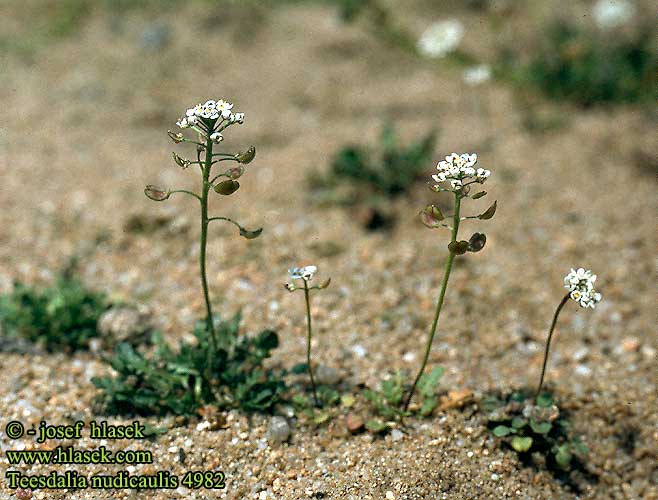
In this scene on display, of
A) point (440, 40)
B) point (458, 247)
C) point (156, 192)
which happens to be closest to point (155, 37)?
point (440, 40)

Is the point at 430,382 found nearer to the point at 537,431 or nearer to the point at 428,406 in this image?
the point at 428,406

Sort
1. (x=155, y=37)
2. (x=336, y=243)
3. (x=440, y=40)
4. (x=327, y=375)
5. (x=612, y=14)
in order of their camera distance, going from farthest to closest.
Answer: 1. (x=155, y=37)
2. (x=612, y=14)
3. (x=440, y=40)
4. (x=336, y=243)
5. (x=327, y=375)

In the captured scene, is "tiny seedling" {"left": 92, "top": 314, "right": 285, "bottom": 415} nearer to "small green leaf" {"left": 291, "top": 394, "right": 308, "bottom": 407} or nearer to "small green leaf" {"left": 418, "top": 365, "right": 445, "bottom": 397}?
"small green leaf" {"left": 291, "top": 394, "right": 308, "bottom": 407}

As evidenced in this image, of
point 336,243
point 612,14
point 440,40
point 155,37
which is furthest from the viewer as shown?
point 155,37

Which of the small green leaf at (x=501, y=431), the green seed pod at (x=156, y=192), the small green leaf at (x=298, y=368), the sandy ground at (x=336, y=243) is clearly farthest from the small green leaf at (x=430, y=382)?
the green seed pod at (x=156, y=192)

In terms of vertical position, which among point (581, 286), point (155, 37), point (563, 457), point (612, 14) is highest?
point (612, 14)

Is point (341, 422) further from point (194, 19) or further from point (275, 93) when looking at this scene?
point (194, 19)

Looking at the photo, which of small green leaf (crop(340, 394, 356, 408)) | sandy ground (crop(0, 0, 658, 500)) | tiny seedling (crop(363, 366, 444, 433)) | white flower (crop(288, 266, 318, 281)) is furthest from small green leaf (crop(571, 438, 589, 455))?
white flower (crop(288, 266, 318, 281))
